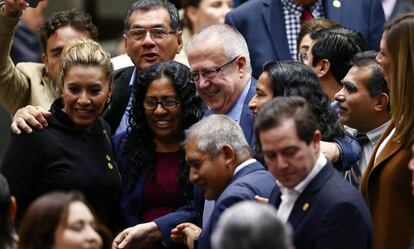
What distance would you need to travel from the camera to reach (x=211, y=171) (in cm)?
631

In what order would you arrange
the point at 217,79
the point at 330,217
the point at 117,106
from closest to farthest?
the point at 330,217
the point at 217,79
the point at 117,106

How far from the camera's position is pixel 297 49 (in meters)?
7.90

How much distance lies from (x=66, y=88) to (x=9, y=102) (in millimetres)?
987

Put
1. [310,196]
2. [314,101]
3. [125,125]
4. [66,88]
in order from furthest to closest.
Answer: [125,125] < [66,88] < [314,101] < [310,196]

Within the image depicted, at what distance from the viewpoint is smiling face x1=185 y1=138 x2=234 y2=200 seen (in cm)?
630

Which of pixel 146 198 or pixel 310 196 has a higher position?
pixel 310 196

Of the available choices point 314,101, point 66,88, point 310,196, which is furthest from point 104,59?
point 310,196

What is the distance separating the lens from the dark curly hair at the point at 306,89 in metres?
6.36

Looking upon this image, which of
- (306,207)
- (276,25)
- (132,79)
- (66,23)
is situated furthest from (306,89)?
(66,23)

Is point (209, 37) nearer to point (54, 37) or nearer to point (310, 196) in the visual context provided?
point (54, 37)

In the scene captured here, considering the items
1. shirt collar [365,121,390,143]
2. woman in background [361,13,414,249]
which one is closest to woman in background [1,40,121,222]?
shirt collar [365,121,390,143]

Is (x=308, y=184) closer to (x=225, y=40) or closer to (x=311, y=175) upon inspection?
(x=311, y=175)

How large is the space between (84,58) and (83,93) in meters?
0.18

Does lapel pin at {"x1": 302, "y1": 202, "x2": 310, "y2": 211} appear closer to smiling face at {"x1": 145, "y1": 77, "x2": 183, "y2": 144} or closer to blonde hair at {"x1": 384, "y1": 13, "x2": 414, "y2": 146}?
blonde hair at {"x1": 384, "y1": 13, "x2": 414, "y2": 146}
